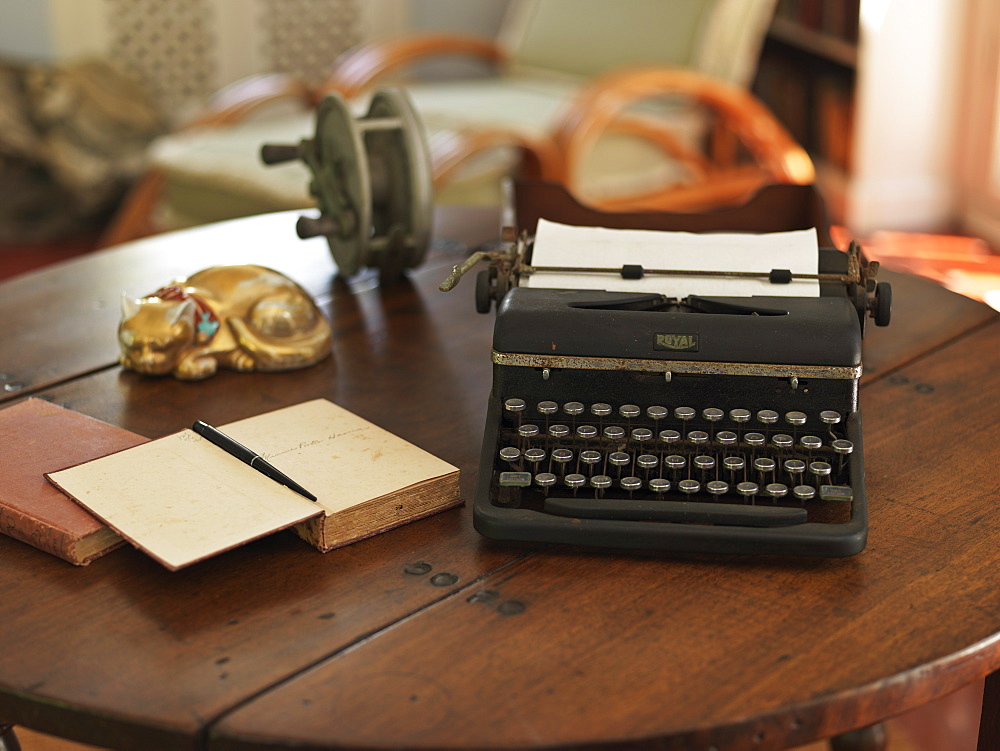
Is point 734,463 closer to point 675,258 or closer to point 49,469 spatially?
point 675,258

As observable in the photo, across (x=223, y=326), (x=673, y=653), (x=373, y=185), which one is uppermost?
(x=373, y=185)

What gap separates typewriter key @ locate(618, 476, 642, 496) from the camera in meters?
0.95

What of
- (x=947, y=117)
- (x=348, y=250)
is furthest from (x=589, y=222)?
(x=947, y=117)

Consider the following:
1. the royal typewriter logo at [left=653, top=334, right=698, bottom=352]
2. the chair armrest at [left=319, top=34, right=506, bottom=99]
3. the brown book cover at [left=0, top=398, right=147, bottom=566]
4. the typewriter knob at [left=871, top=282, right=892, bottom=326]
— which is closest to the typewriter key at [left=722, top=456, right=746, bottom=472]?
the royal typewriter logo at [left=653, top=334, right=698, bottom=352]

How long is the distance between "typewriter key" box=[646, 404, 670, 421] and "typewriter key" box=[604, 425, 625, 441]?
30 mm

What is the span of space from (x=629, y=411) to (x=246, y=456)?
13.9 inches

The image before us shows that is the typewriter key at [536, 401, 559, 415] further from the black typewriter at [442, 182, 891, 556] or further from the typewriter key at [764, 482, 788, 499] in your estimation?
the typewriter key at [764, 482, 788, 499]

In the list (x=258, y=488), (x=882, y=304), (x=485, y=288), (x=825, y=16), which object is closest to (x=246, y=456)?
(x=258, y=488)

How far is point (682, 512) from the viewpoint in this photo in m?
0.91

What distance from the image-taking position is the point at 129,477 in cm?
98

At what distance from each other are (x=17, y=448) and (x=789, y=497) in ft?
2.42

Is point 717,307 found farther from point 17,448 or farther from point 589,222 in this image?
point 17,448

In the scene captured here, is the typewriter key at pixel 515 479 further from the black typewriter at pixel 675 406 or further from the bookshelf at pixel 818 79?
the bookshelf at pixel 818 79

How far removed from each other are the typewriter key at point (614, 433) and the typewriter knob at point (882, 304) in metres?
0.29
